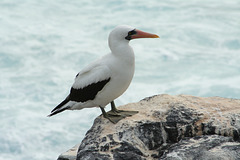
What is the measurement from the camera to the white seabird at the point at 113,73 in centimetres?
611

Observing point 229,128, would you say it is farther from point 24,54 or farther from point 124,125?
point 24,54

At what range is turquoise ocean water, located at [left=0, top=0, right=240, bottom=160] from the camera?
14742mm

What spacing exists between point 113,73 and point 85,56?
13349mm

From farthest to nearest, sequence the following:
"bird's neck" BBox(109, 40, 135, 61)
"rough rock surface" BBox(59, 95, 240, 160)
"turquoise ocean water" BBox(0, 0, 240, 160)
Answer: "turquoise ocean water" BBox(0, 0, 240, 160), "bird's neck" BBox(109, 40, 135, 61), "rough rock surface" BBox(59, 95, 240, 160)

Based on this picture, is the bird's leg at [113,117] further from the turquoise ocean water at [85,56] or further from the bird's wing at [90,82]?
the turquoise ocean water at [85,56]

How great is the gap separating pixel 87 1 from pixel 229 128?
21.2m

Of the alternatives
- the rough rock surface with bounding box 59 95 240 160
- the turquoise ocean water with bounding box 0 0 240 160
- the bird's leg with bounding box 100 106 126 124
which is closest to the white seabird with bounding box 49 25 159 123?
the bird's leg with bounding box 100 106 126 124

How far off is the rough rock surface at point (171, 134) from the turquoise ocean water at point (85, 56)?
8072 mm

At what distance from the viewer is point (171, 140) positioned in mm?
5859


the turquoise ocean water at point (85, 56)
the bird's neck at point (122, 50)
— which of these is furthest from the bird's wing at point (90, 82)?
the turquoise ocean water at point (85, 56)

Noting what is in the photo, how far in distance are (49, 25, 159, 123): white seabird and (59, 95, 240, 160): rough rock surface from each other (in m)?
0.32

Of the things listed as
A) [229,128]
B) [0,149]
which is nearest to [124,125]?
[229,128]

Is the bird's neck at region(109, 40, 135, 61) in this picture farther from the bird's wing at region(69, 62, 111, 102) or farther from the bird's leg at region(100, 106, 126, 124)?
the bird's leg at region(100, 106, 126, 124)

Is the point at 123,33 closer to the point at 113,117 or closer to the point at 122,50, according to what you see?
the point at 122,50
